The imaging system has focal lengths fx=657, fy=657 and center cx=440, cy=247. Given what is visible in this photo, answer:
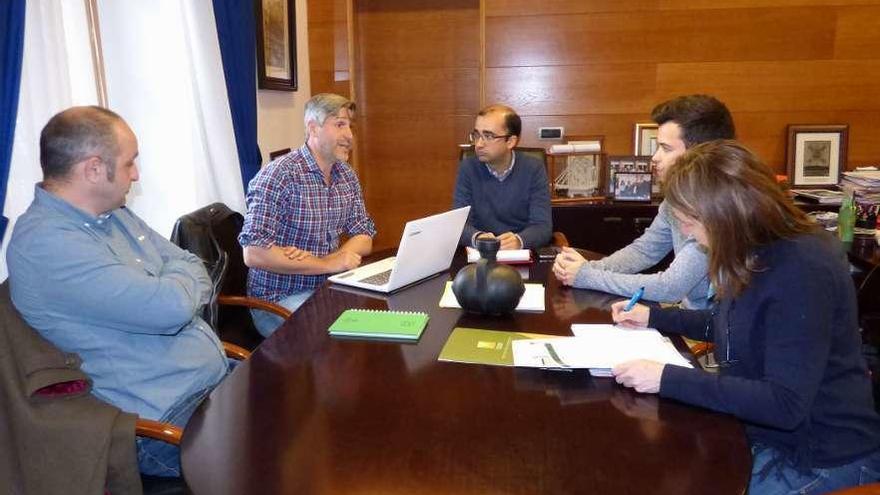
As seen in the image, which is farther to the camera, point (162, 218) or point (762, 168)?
point (162, 218)

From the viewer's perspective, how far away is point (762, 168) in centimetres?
122

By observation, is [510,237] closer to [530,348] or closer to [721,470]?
[530,348]

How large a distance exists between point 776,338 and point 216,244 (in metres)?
1.71

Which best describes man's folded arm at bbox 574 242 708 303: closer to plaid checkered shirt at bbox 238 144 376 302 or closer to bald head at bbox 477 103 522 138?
plaid checkered shirt at bbox 238 144 376 302

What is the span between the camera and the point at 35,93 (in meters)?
1.91

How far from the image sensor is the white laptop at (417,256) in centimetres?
186

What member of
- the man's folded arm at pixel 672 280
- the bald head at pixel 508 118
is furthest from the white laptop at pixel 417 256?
the bald head at pixel 508 118

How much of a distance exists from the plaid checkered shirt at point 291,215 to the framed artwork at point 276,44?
3.67 feet

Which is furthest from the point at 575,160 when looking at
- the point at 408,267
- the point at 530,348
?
the point at 530,348

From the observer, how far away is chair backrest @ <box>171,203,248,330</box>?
2104mm

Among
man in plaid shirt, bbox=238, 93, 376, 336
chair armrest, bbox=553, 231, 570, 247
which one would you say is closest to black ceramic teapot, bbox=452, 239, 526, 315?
man in plaid shirt, bbox=238, 93, 376, 336

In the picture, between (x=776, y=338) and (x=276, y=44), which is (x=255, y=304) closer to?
(x=776, y=338)

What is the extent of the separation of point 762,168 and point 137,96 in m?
2.28

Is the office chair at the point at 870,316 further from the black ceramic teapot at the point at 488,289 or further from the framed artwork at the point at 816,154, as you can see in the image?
the black ceramic teapot at the point at 488,289
